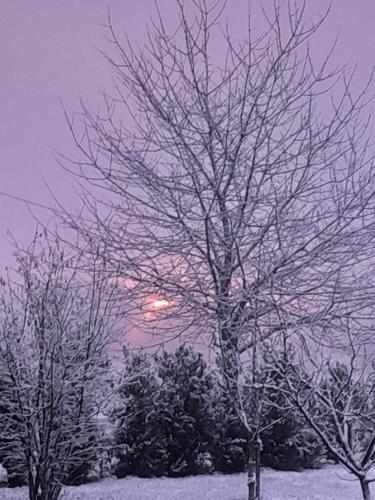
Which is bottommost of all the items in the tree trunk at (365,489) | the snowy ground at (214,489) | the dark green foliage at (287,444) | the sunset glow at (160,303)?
the snowy ground at (214,489)

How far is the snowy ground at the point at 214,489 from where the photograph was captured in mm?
7113

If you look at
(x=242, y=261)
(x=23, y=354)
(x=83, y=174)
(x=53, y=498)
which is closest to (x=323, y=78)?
(x=242, y=261)

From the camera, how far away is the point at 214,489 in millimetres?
7656

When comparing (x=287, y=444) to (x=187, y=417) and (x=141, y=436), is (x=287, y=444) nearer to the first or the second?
(x=187, y=417)

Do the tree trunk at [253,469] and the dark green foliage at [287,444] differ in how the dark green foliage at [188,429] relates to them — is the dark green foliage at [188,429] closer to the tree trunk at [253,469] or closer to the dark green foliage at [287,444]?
the dark green foliage at [287,444]

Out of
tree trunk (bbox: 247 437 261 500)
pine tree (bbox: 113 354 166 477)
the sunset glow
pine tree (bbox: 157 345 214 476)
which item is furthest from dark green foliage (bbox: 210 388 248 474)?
the sunset glow

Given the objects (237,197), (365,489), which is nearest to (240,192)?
(237,197)

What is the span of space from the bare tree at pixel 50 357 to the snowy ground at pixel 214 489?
2003 mm

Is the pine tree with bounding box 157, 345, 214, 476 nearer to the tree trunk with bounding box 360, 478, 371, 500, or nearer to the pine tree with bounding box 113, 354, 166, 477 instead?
the pine tree with bounding box 113, 354, 166, 477

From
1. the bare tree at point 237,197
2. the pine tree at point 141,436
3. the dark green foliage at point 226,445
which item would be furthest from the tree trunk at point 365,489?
the dark green foliage at point 226,445

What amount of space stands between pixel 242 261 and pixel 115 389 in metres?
2.03

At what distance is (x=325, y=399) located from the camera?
11.0 ft

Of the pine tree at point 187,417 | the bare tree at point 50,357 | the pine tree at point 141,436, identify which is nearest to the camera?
the bare tree at point 50,357

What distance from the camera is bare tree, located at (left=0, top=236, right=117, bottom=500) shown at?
4957 mm
